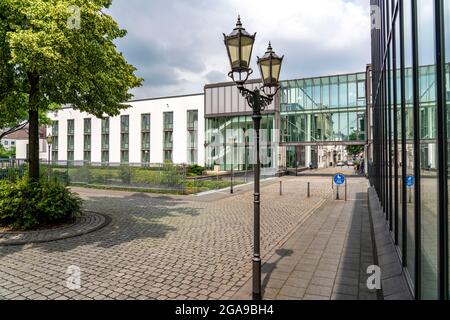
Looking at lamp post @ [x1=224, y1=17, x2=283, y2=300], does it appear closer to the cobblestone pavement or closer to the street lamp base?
the street lamp base

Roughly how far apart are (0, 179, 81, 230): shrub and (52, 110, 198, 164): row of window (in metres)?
30.3

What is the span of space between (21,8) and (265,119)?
1230 inches

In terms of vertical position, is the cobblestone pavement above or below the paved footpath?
above

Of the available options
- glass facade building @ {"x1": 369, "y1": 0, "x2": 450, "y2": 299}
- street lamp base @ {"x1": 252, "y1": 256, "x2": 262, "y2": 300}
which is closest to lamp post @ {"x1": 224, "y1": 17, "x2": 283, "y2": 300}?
street lamp base @ {"x1": 252, "y1": 256, "x2": 262, "y2": 300}

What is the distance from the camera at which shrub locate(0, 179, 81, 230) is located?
8.64 meters

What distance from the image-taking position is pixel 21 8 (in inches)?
283

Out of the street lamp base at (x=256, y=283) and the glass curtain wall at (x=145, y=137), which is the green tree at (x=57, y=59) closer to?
the street lamp base at (x=256, y=283)

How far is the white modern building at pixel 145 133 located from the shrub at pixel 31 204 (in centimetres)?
3073

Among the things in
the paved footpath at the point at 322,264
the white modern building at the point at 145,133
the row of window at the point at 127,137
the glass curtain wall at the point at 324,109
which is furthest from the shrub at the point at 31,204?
the white modern building at the point at 145,133

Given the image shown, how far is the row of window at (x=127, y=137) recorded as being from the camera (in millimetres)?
41438

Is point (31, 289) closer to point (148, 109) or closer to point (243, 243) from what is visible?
point (243, 243)

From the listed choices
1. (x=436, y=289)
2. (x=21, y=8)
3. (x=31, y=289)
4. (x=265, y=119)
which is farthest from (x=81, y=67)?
(x=265, y=119)

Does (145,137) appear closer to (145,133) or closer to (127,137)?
(145,133)
